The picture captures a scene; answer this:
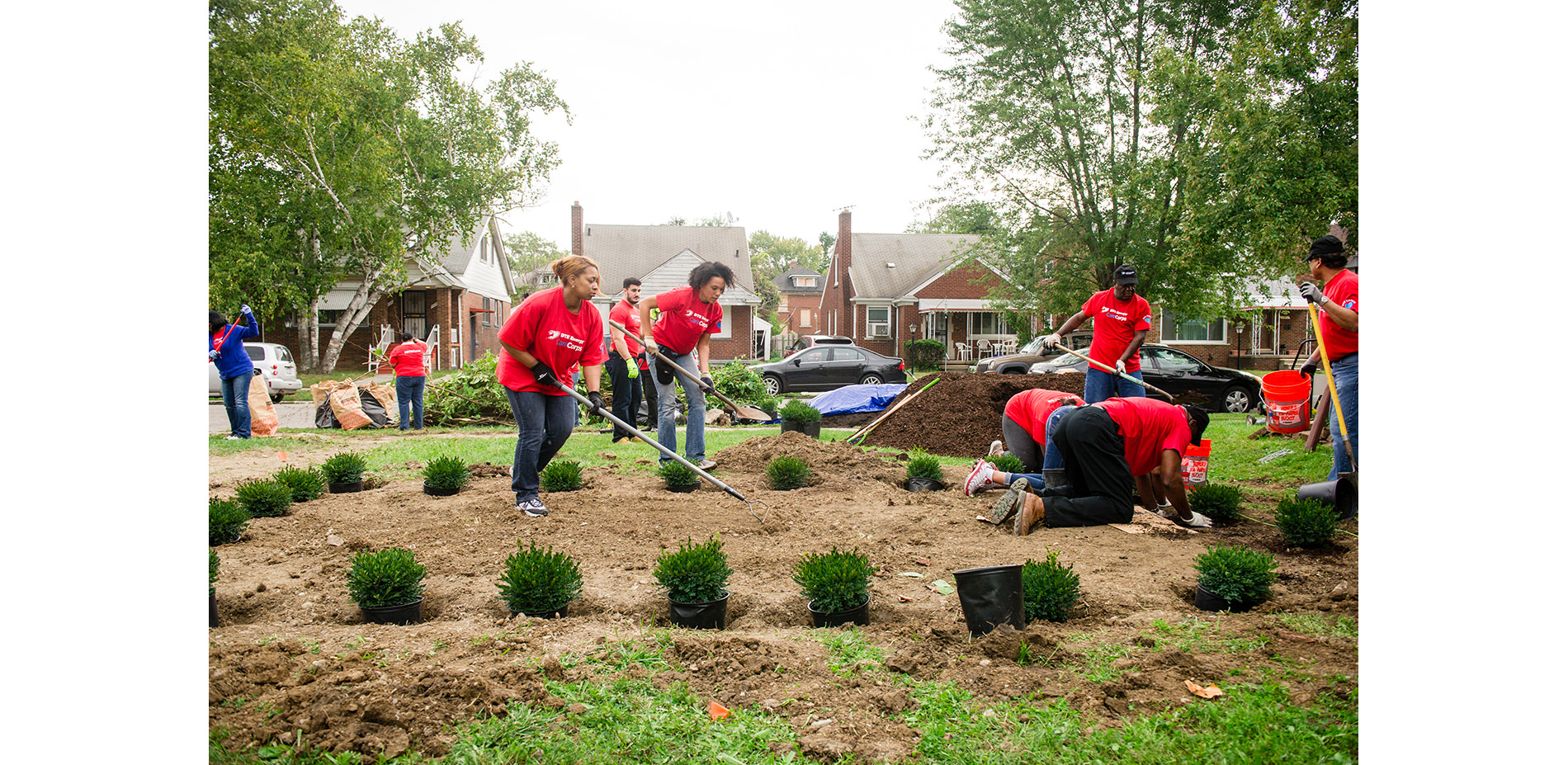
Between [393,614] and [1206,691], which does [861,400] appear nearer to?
[393,614]

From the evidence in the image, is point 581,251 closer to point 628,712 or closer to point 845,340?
point 845,340

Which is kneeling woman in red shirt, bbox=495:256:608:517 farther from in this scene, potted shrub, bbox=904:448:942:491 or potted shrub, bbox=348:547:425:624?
potted shrub, bbox=904:448:942:491

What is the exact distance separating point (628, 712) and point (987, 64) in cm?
2100

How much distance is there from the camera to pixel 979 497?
5875 millimetres

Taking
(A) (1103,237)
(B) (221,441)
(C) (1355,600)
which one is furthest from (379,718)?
(A) (1103,237)

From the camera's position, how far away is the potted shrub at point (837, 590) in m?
3.19

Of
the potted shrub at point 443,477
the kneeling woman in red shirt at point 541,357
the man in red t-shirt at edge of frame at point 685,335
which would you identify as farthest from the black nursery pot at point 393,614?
the man in red t-shirt at edge of frame at point 685,335

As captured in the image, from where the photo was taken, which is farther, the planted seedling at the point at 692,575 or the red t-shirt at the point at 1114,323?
the red t-shirt at the point at 1114,323

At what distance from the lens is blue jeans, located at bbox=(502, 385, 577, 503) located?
5.25m

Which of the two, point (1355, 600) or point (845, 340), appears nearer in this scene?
point (1355, 600)

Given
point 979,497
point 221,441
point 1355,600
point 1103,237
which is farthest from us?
point 1103,237

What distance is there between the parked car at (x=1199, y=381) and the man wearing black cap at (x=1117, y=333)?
309 inches

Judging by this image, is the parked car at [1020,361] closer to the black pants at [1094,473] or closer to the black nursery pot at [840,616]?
the black pants at [1094,473]

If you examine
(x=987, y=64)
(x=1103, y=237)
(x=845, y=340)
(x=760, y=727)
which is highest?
(x=987, y=64)
